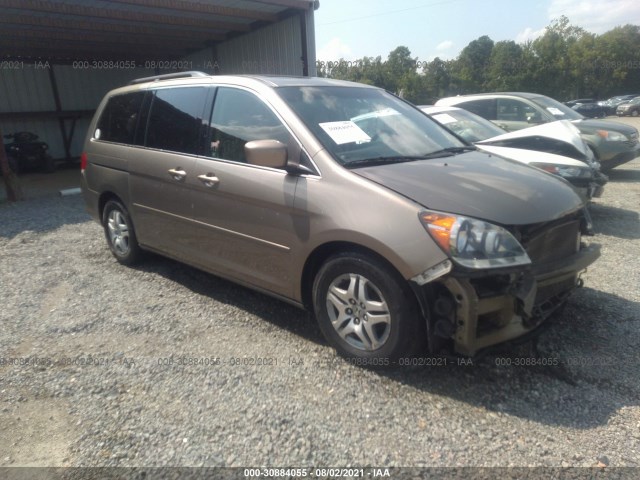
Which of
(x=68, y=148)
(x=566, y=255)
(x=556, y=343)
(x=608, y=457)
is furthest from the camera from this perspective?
(x=68, y=148)

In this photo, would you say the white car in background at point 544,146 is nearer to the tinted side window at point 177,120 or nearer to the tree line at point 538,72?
the tinted side window at point 177,120

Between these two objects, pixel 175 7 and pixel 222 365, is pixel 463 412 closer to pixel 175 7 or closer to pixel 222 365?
pixel 222 365

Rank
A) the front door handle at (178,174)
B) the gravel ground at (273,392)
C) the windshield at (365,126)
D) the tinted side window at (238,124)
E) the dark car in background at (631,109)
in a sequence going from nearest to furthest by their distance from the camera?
the gravel ground at (273,392) < the windshield at (365,126) < the tinted side window at (238,124) < the front door handle at (178,174) < the dark car in background at (631,109)

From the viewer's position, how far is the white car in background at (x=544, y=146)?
212 inches

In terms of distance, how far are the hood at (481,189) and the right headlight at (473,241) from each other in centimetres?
6

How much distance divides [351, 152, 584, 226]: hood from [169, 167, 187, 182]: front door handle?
5.32ft

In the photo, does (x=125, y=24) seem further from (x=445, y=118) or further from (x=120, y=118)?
(x=445, y=118)

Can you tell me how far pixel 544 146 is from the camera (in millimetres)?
6391

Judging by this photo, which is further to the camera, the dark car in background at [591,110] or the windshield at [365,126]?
the dark car in background at [591,110]

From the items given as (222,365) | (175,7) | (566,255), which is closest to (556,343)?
(566,255)

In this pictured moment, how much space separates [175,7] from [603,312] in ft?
28.0

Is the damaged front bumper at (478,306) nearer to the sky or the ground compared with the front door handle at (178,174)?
nearer to the ground

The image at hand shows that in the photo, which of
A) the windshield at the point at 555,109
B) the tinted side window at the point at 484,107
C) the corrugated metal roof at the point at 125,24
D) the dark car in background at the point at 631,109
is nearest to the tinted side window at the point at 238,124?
the corrugated metal roof at the point at 125,24

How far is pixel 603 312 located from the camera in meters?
3.64
